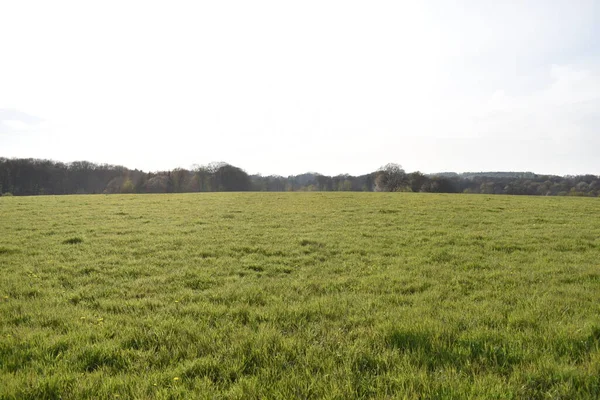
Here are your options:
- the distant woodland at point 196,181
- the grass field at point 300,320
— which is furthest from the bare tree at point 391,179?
the grass field at point 300,320

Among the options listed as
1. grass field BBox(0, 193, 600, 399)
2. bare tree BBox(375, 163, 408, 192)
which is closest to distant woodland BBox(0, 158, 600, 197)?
bare tree BBox(375, 163, 408, 192)

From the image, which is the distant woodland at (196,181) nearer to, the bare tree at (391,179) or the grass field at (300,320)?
the bare tree at (391,179)

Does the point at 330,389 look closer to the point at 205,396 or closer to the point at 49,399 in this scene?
the point at 205,396

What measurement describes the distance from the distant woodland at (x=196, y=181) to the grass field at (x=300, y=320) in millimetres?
74000

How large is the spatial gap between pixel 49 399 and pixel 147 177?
11332 centimetres

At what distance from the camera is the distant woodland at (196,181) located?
287 feet

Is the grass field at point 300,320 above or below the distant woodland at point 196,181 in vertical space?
below

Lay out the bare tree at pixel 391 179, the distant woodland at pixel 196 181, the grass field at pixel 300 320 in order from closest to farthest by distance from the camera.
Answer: the grass field at pixel 300 320 < the bare tree at pixel 391 179 < the distant woodland at pixel 196 181

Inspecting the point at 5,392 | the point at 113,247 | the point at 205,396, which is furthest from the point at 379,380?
the point at 113,247

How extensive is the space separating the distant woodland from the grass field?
243 ft

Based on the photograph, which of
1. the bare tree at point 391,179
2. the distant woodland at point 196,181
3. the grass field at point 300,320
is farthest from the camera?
the distant woodland at point 196,181

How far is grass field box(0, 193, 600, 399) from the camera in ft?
12.9

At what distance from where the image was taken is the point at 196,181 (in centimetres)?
10656

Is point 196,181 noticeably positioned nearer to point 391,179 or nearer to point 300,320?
point 391,179
